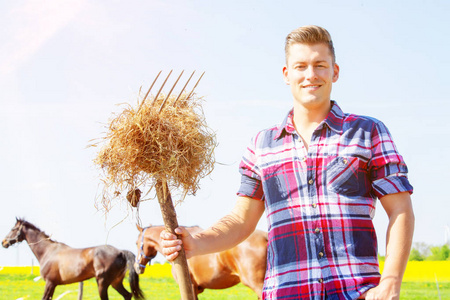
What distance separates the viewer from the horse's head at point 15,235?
12.1m

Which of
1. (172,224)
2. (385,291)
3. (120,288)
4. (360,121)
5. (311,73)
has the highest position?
(311,73)

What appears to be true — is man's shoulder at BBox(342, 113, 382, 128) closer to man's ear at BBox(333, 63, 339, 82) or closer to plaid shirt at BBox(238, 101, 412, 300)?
plaid shirt at BBox(238, 101, 412, 300)

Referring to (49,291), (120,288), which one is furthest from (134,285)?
(49,291)

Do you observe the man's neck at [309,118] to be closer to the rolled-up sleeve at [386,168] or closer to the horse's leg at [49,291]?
the rolled-up sleeve at [386,168]

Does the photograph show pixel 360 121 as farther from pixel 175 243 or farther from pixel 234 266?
pixel 234 266

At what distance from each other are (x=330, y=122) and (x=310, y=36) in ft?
1.30

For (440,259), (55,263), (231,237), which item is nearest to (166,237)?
(231,237)

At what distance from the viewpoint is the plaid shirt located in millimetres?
2010

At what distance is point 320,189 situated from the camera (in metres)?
2.10

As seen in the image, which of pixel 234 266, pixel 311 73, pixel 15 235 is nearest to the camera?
pixel 311 73

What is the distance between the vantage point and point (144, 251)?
346 inches

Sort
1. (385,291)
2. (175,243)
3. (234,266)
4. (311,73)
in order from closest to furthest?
(385,291)
(311,73)
(175,243)
(234,266)

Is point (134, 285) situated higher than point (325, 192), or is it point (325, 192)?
point (325, 192)

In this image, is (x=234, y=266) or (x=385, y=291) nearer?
(x=385, y=291)
